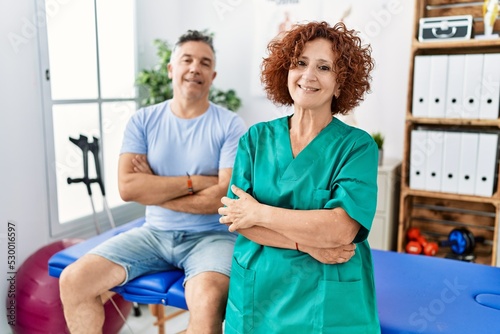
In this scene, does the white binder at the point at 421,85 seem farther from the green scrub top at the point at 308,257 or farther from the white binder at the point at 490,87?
the green scrub top at the point at 308,257

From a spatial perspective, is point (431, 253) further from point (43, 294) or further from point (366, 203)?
point (43, 294)

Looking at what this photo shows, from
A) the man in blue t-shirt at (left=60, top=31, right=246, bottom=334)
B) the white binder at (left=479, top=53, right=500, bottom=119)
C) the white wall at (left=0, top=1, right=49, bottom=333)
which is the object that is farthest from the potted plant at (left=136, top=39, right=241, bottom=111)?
the white binder at (left=479, top=53, right=500, bottom=119)

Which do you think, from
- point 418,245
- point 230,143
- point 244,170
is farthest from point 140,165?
point 418,245

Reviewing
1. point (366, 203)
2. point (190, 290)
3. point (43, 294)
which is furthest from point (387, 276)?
point (43, 294)

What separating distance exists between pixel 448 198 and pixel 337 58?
5.87 feet

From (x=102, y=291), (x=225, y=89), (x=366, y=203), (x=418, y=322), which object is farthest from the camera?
(x=225, y=89)

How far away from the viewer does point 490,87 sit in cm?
248

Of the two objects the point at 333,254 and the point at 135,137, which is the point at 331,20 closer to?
the point at 135,137

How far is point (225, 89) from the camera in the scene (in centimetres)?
355

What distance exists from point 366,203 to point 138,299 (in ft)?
3.03

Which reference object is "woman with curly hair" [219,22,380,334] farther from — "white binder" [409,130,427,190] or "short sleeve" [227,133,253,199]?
"white binder" [409,130,427,190]

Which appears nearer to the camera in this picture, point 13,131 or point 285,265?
point 285,265

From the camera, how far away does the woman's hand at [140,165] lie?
1.88 m

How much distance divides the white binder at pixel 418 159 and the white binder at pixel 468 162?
20 cm
